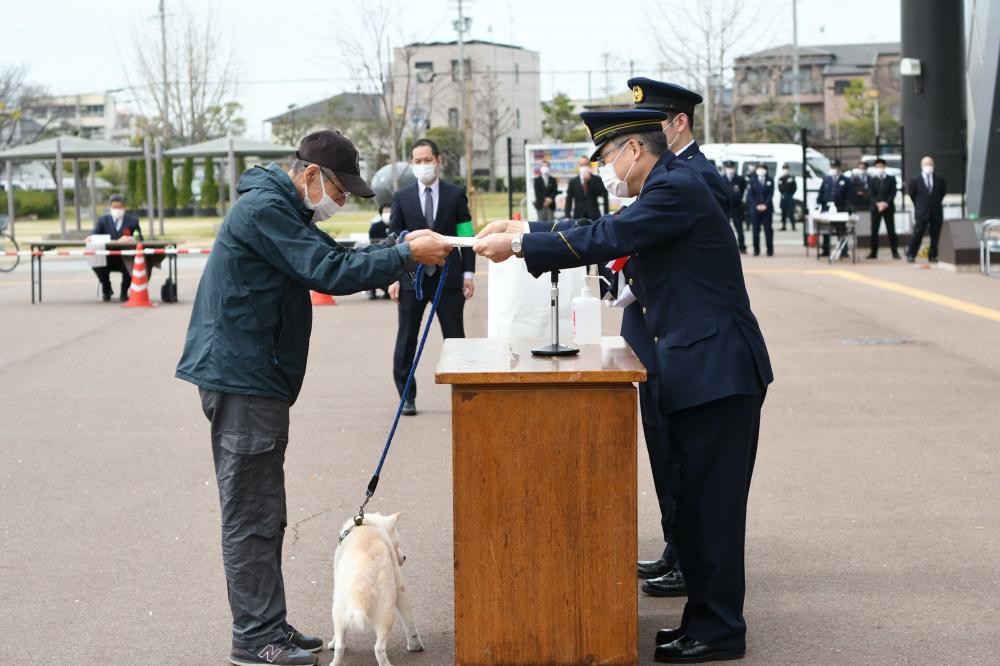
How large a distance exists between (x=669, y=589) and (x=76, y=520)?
3.38 meters

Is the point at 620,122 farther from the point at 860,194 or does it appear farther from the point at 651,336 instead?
the point at 860,194

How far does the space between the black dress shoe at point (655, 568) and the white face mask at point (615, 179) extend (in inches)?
70.7

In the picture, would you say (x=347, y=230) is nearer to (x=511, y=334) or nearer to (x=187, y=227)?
(x=187, y=227)

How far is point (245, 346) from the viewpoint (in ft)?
15.2

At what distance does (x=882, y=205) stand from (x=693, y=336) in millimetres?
22947

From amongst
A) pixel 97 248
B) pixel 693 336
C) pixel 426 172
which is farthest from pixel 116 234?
pixel 693 336

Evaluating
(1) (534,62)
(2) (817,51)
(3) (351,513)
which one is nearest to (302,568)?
(3) (351,513)

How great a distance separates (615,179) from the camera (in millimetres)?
4871

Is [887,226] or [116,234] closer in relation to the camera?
[116,234]

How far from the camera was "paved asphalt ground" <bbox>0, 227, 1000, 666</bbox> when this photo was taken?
5109mm

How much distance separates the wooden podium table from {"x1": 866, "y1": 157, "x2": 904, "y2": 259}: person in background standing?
23.4 meters

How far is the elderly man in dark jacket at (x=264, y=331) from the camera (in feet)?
15.1

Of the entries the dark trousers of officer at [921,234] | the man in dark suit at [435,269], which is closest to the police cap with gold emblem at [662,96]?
the man in dark suit at [435,269]

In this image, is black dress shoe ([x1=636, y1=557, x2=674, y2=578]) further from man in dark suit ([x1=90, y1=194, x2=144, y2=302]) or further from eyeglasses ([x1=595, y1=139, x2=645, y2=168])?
man in dark suit ([x1=90, y1=194, x2=144, y2=302])
